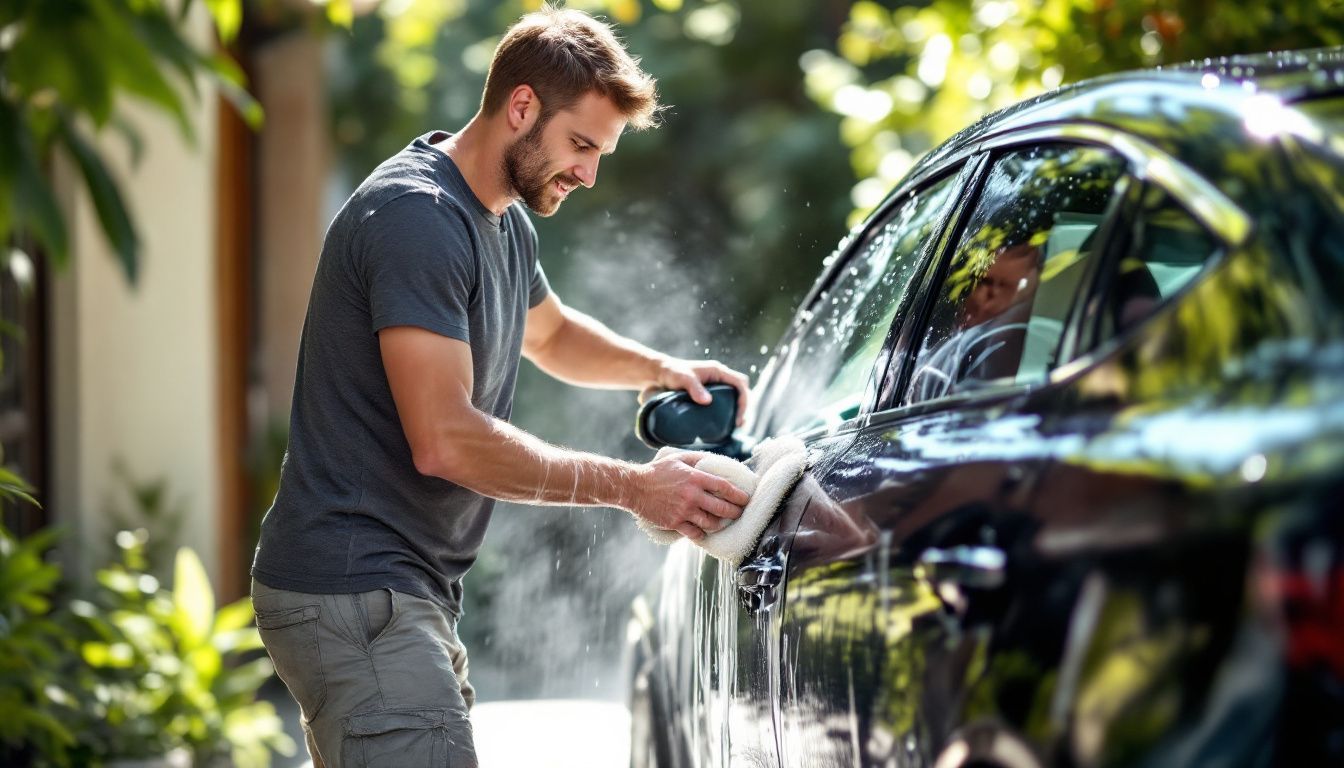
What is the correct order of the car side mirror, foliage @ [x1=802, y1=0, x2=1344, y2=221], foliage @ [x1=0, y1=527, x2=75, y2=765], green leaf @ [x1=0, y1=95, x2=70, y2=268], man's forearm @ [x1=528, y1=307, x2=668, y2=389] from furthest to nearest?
foliage @ [x1=802, y1=0, x2=1344, y2=221] < foliage @ [x1=0, y1=527, x2=75, y2=765] < man's forearm @ [x1=528, y1=307, x2=668, y2=389] < the car side mirror < green leaf @ [x1=0, y1=95, x2=70, y2=268]

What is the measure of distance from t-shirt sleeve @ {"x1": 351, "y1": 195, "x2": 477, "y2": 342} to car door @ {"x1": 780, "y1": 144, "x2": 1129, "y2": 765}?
30.9 inches

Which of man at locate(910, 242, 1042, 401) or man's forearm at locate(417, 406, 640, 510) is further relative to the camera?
man's forearm at locate(417, 406, 640, 510)

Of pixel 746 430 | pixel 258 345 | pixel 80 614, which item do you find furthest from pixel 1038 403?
pixel 258 345

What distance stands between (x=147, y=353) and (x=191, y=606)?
1.47 meters

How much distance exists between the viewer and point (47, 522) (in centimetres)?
665

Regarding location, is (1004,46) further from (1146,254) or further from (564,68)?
(1146,254)

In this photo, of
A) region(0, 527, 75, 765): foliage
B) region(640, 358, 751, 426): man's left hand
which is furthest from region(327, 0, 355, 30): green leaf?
region(0, 527, 75, 765): foliage

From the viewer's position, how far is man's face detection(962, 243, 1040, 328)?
2453 millimetres

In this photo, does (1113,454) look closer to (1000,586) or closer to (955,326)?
(1000,586)

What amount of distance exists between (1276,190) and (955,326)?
0.75 metres

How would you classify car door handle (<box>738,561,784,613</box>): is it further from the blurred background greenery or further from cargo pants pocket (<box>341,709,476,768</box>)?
the blurred background greenery

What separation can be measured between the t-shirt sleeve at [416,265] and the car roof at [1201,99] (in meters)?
1.06

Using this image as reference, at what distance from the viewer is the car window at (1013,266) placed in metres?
2.32

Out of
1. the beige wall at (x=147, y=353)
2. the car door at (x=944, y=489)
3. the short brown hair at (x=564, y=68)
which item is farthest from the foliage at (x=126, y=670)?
the car door at (x=944, y=489)
